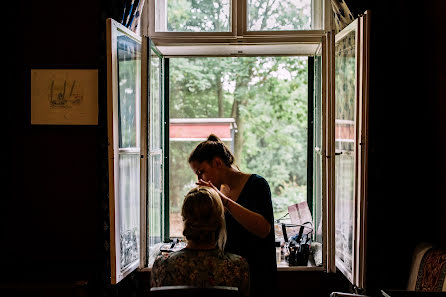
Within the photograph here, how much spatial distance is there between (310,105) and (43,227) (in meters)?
2.18

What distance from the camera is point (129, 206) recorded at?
2.72 metres

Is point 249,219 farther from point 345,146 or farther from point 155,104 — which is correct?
point 155,104

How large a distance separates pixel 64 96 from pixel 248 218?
1.68 m

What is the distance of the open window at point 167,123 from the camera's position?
2.43 meters

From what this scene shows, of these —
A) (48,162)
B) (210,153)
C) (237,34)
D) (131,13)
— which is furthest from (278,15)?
(48,162)

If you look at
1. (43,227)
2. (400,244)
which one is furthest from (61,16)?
(400,244)

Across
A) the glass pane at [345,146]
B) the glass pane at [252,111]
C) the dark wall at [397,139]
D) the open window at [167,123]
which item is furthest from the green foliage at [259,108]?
the dark wall at [397,139]

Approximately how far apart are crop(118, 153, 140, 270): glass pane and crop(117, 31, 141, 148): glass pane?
0.40 ft

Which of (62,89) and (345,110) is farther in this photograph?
(62,89)

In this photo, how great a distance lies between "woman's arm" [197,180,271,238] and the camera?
2018 mm

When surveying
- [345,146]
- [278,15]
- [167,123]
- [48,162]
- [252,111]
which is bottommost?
[48,162]

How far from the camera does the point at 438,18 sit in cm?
253

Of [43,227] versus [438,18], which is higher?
[438,18]

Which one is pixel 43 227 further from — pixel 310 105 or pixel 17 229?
pixel 310 105
